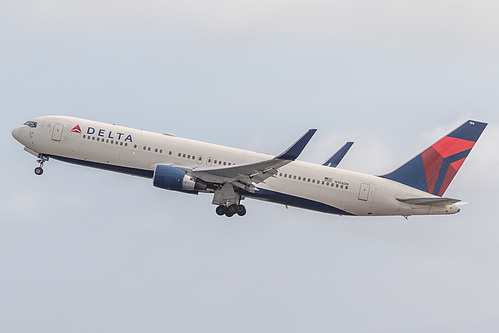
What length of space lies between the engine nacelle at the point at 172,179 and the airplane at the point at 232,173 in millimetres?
69

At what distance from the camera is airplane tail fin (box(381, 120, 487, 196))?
58.7 metres

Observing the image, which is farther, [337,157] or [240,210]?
[337,157]

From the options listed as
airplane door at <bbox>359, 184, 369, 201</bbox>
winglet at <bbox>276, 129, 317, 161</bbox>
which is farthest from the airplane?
winglet at <bbox>276, 129, 317, 161</bbox>

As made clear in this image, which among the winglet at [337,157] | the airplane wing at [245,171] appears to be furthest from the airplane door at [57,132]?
the winglet at [337,157]

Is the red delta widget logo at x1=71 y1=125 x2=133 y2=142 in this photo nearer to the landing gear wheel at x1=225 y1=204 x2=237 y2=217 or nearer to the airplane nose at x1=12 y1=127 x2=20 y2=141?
the airplane nose at x1=12 y1=127 x2=20 y2=141

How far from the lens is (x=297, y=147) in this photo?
49906 mm

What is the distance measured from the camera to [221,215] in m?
57.2

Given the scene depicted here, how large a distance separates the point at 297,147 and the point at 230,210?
9.09 m

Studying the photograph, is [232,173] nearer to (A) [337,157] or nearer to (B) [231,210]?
(B) [231,210]

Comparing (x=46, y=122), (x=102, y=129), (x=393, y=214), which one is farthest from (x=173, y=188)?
(x=393, y=214)

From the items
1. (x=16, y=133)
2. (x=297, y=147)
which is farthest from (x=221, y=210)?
(x=16, y=133)

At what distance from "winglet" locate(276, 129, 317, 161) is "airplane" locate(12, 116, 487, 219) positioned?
4.18 m

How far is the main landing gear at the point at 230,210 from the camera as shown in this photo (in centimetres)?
5700

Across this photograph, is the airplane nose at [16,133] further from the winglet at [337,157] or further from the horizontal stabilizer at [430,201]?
the horizontal stabilizer at [430,201]
